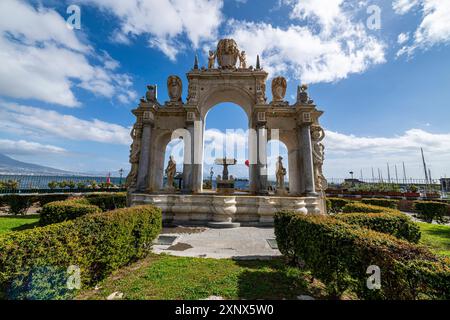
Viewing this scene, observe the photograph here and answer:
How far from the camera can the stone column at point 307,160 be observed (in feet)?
45.0

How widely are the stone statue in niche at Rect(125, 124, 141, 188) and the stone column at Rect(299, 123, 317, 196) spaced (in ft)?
40.8

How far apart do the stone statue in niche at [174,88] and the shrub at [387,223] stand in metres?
15.4

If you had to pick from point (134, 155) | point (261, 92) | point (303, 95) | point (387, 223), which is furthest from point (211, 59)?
point (387, 223)

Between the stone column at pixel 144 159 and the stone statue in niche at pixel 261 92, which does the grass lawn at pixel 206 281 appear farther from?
the stone statue in niche at pixel 261 92

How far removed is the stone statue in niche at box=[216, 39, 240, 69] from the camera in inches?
678

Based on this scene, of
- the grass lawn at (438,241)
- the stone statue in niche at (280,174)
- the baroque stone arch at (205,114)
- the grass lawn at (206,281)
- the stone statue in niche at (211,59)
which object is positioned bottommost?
the grass lawn at (438,241)

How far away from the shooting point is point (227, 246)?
6742mm

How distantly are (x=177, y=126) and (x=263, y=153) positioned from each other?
7.34 m

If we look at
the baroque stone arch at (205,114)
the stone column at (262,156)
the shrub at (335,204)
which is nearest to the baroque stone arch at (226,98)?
the baroque stone arch at (205,114)

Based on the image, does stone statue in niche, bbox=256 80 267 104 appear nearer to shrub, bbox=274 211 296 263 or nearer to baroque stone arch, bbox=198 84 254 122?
baroque stone arch, bbox=198 84 254 122

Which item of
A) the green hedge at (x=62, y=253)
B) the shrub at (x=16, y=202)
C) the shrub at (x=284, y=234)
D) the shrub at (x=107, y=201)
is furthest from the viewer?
the shrub at (x=16, y=202)

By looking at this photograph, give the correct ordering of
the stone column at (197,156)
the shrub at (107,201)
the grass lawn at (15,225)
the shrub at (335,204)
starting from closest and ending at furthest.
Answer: the grass lawn at (15,225) < the shrub at (107,201) < the stone column at (197,156) < the shrub at (335,204)

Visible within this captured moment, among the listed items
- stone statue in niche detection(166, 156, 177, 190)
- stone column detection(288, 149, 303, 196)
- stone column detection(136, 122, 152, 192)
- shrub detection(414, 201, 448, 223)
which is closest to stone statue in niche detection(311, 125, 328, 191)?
stone column detection(288, 149, 303, 196)
